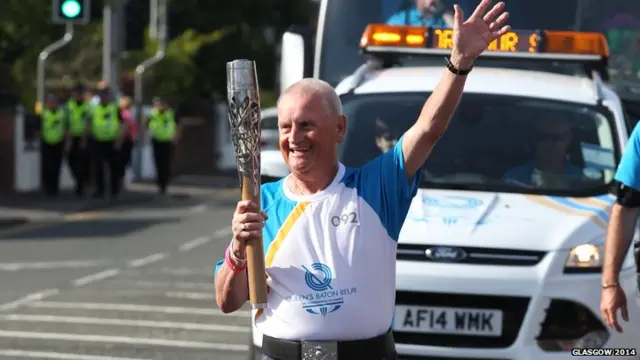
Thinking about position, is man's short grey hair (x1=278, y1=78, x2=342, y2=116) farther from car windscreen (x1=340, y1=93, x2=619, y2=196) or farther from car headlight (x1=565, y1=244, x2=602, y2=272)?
car windscreen (x1=340, y1=93, x2=619, y2=196)

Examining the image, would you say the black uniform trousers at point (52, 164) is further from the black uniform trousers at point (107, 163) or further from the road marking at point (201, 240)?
the road marking at point (201, 240)

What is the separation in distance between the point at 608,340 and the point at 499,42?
8.75 ft

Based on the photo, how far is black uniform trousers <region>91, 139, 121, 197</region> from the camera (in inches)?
1082

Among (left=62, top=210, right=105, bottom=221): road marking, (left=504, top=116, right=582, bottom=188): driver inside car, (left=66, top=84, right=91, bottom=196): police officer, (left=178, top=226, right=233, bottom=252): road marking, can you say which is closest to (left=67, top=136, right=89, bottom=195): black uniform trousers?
(left=66, top=84, right=91, bottom=196): police officer

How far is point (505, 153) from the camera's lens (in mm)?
8875

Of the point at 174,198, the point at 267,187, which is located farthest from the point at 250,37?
the point at 267,187

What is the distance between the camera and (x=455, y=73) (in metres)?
4.87

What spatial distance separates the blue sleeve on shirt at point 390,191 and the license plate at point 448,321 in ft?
9.19

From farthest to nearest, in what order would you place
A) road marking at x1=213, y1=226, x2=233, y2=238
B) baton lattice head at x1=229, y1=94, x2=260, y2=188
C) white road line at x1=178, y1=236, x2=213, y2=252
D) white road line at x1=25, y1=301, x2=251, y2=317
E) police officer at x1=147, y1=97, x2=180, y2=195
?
police officer at x1=147, y1=97, x2=180, y2=195
road marking at x1=213, y1=226, x2=233, y2=238
white road line at x1=178, y1=236, x2=213, y2=252
white road line at x1=25, y1=301, x2=251, y2=317
baton lattice head at x1=229, y1=94, x2=260, y2=188

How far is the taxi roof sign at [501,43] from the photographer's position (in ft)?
31.8

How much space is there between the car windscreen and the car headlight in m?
0.74

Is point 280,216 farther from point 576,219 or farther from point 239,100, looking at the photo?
point 576,219

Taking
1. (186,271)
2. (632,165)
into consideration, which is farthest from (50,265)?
(632,165)

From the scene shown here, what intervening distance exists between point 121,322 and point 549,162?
14.1 feet
